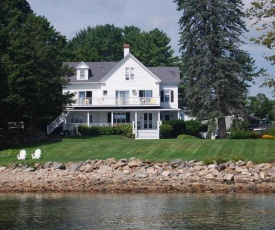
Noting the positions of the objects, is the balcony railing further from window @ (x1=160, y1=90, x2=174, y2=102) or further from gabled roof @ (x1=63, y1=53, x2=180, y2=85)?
window @ (x1=160, y1=90, x2=174, y2=102)

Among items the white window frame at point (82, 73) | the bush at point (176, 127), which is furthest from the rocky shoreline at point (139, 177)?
the white window frame at point (82, 73)

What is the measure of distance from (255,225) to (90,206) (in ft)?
27.1

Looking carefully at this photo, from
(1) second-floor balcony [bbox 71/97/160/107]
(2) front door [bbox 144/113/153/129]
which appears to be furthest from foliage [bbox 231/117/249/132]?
(2) front door [bbox 144/113/153/129]

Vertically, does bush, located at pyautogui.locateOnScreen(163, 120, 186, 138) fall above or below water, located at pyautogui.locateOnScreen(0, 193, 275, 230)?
above

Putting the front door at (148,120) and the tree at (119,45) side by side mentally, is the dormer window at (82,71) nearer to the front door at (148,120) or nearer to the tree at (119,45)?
the front door at (148,120)

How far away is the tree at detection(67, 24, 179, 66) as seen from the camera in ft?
284

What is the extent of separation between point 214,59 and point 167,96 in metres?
11.4

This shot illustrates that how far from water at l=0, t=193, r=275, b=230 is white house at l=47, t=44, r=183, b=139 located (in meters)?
26.5

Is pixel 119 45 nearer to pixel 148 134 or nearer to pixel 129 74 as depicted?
pixel 129 74

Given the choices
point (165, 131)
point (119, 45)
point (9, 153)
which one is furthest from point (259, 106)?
point (9, 153)

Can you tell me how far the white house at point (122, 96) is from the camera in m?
57.1

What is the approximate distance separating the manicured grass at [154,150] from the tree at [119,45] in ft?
107

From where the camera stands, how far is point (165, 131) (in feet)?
167

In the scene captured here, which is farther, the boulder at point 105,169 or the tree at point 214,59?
the tree at point 214,59
